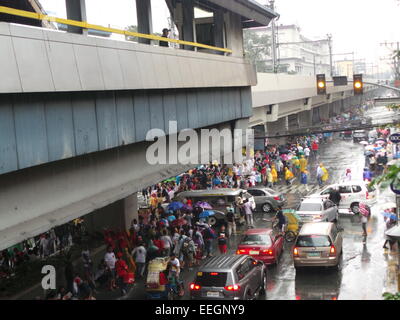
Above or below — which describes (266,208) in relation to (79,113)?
below

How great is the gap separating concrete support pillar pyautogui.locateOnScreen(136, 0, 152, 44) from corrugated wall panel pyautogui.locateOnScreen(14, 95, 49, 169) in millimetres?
5665

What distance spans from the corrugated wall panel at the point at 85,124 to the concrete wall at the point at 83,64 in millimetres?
379

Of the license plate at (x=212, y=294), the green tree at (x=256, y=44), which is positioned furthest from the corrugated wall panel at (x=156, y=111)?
the green tree at (x=256, y=44)

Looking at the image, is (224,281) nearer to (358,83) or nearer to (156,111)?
(156,111)

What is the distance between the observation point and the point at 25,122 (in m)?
9.68

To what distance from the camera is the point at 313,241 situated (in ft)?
62.1

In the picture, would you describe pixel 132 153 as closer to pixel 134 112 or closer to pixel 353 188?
pixel 134 112

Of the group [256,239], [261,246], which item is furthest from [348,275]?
[256,239]

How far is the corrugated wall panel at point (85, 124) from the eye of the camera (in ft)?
36.7

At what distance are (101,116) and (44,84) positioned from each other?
2.47m

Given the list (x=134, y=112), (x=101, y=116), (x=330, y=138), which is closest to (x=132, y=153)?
(x=134, y=112)

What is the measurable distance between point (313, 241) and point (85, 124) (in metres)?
10.0

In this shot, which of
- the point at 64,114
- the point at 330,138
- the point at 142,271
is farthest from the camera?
the point at 330,138

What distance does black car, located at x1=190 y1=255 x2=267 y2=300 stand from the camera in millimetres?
14789
